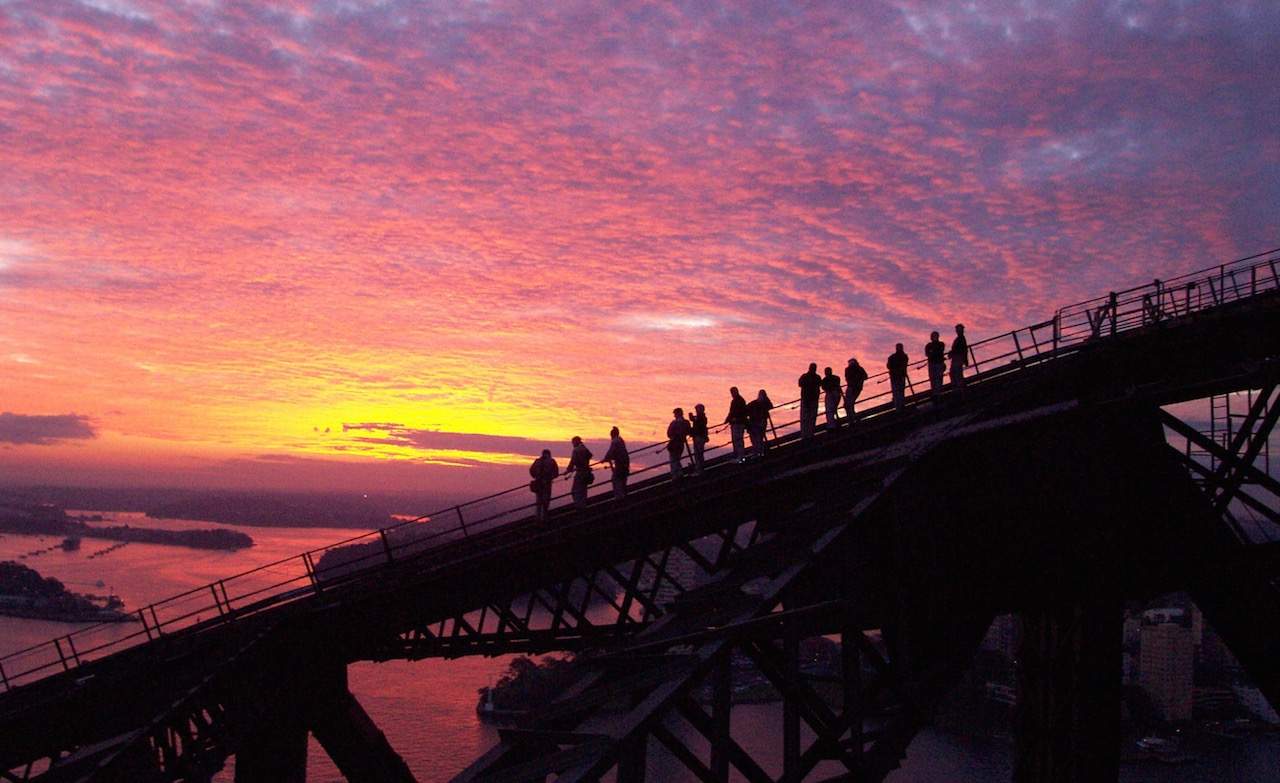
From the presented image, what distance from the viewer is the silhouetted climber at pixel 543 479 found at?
670 inches

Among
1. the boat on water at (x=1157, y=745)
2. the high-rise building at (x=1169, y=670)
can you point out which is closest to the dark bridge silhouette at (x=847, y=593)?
the boat on water at (x=1157, y=745)

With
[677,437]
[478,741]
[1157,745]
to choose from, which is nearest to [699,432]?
[677,437]

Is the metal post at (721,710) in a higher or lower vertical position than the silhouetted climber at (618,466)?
lower

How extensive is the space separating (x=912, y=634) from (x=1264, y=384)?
5761mm

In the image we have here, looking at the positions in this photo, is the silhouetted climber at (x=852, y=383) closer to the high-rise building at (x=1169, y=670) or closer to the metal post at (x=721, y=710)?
the metal post at (x=721, y=710)

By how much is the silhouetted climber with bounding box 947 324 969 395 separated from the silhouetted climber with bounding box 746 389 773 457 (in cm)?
345

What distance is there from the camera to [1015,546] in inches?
405

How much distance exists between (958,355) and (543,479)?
26.8ft

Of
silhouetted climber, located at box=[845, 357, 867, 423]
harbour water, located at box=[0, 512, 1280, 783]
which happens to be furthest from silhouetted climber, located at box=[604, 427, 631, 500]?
harbour water, located at box=[0, 512, 1280, 783]

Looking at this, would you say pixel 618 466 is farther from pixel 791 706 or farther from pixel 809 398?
pixel 791 706

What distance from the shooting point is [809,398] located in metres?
17.2

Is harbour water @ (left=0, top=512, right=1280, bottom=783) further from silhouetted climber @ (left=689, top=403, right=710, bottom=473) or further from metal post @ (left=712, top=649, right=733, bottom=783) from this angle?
metal post @ (left=712, top=649, right=733, bottom=783)

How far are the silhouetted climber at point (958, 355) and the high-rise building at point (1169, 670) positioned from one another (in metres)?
42.6

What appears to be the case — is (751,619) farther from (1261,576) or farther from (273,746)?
(273,746)
